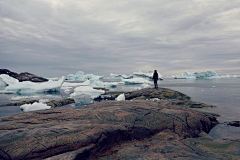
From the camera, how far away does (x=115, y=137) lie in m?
3.39

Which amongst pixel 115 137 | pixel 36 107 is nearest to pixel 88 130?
pixel 115 137

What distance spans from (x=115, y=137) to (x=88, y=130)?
0.68 meters

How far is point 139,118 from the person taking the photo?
4.23 metres

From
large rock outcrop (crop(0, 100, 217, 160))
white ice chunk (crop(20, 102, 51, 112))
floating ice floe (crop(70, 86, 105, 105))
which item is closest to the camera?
large rock outcrop (crop(0, 100, 217, 160))

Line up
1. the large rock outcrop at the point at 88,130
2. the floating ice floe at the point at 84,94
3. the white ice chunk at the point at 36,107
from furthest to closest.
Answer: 1. the floating ice floe at the point at 84,94
2. the white ice chunk at the point at 36,107
3. the large rock outcrop at the point at 88,130

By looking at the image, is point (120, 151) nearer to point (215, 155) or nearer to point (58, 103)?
point (215, 155)

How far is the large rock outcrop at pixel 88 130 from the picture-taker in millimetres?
2621

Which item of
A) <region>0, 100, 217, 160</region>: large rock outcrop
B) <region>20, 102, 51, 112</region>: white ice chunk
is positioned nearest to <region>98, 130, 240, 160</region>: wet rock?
<region>0, 100, 217, 160</region>: large rock outcrop

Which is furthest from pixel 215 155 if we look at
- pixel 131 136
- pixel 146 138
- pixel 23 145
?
pixel 23 145

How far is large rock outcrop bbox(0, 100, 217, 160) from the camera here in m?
2.62

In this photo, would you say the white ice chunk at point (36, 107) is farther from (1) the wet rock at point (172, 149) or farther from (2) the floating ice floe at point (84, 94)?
(1) the wet rock at point (172, 149)

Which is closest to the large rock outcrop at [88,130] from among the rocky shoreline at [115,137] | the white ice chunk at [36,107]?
the rocky shoreline at [115,137]

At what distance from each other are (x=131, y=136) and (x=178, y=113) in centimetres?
201

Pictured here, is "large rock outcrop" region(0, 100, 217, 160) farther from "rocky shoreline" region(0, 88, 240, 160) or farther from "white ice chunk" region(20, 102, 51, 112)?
"white ice chunk" region(20, 102, 51, 112)
